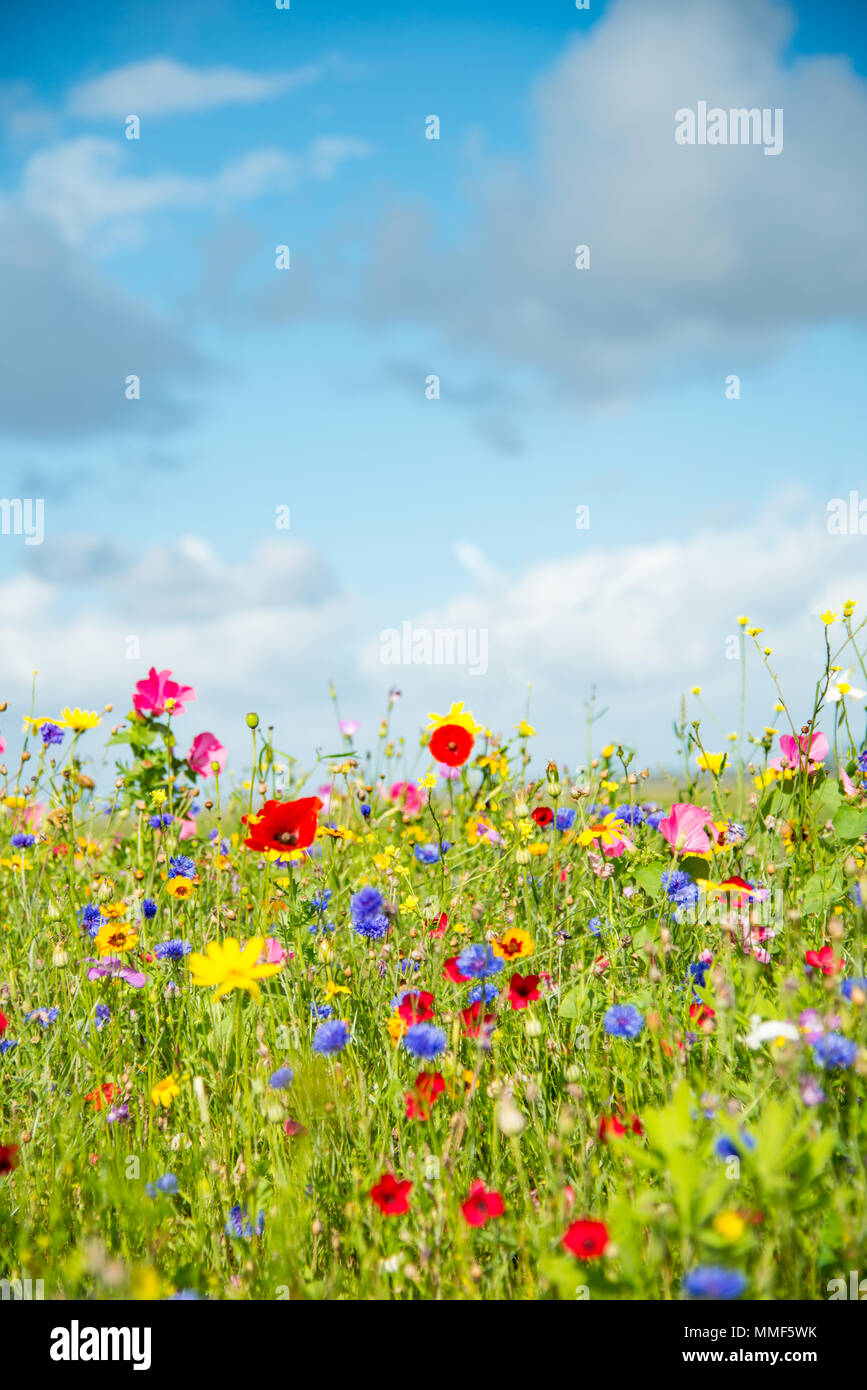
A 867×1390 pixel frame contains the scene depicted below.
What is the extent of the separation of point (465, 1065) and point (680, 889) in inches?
27.5

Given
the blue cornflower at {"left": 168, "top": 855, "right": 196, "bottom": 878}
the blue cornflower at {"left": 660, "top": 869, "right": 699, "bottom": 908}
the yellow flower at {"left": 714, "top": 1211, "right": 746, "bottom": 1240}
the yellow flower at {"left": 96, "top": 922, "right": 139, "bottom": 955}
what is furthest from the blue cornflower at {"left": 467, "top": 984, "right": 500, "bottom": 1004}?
the blue cornflower at {"left": 168, "top": 855, "right": 196, "bottom": 878}

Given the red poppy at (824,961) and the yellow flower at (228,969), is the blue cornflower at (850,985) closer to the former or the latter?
the red poppy at (824,961)

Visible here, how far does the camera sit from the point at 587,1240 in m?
1.20

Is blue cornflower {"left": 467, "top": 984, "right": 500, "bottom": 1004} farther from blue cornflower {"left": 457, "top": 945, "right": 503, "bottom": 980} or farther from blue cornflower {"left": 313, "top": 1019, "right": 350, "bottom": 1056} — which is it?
blue cornflower {"left": 313, "top": 1019, "right": 350, "bottom": 1056}

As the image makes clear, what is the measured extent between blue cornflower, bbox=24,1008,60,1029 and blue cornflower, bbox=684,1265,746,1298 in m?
1.83

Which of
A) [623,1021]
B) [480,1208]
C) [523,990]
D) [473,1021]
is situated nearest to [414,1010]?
[473,1021]

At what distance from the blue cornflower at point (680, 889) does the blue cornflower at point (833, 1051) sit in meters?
0.87

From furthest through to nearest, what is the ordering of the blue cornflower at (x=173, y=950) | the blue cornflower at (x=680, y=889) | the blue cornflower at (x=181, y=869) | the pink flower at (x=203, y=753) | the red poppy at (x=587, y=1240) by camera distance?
the pink flower at (x=203, y=753)
the blue cornflower at (x=181, y=869)
the blue cornflower at (x=173, y=950)
the blue cornflower at (x=680, y=889)
the red poppy at (x=587, y=1240)

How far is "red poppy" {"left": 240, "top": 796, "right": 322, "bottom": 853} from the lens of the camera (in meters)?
2.23

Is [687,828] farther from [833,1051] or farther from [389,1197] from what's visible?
[389,1197]

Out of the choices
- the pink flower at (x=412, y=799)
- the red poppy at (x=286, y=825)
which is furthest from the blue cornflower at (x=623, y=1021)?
the pink flower at (x=412, y=799)

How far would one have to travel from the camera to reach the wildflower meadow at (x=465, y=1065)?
1354 mm
